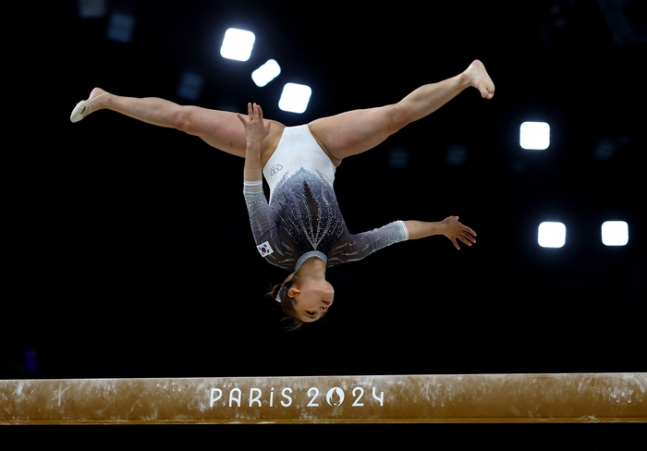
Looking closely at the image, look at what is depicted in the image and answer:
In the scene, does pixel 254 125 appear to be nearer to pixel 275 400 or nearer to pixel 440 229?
pixel 440 229

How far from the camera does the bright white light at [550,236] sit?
17.1 feet

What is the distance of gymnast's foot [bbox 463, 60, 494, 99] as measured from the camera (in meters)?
3.34

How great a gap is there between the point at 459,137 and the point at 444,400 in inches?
84.6

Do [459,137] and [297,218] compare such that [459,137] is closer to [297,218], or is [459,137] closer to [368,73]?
[368,73]

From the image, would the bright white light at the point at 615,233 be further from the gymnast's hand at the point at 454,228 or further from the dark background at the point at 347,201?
the gymnast's hand at the point at 454,228

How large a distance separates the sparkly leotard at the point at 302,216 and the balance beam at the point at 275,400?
679 millimetres

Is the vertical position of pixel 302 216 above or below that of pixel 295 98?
below

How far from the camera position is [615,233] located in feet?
17.1

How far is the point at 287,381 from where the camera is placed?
12.0 feet

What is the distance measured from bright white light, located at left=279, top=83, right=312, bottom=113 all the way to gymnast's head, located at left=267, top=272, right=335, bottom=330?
61.8 inches

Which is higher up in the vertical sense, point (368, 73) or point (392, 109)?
point (368, 73)

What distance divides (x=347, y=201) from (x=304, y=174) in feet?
4.45

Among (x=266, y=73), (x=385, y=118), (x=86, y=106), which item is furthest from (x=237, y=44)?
(x=385, y=118)
